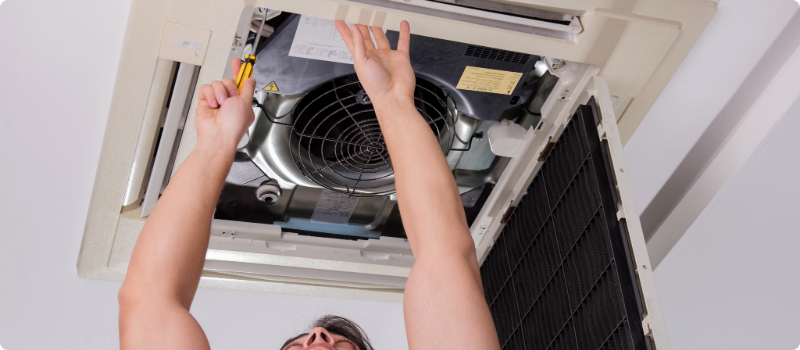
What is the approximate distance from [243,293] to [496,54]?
135 cm

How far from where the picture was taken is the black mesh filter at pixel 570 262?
1.22 meters

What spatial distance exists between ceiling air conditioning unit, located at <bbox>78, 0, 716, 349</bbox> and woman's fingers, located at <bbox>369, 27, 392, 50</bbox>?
0.02 metres

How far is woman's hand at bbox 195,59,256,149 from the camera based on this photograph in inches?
47.3

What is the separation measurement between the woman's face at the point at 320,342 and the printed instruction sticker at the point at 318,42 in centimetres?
60

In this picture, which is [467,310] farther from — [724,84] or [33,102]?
[33,102]

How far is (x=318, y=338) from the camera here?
1290 mm

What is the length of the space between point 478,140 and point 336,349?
675 millimetres

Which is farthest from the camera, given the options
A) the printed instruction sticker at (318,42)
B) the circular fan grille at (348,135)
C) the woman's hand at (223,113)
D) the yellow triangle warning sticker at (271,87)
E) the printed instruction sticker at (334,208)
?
the printed instruction sticker at (334,208)

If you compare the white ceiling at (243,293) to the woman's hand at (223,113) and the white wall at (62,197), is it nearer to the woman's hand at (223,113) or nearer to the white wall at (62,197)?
the white wall at (62,197)

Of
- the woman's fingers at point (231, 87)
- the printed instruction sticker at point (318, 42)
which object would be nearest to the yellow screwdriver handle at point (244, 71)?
the woman's fingers at point (231, 87)

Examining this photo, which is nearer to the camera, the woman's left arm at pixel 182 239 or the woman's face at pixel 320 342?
the woman's left arm at pixel 182 239

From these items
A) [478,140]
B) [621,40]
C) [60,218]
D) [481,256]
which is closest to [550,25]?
[621,40]

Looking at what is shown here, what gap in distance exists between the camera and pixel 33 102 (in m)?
1.50

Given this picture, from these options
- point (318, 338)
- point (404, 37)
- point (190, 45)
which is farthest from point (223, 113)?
point (318, 338)
